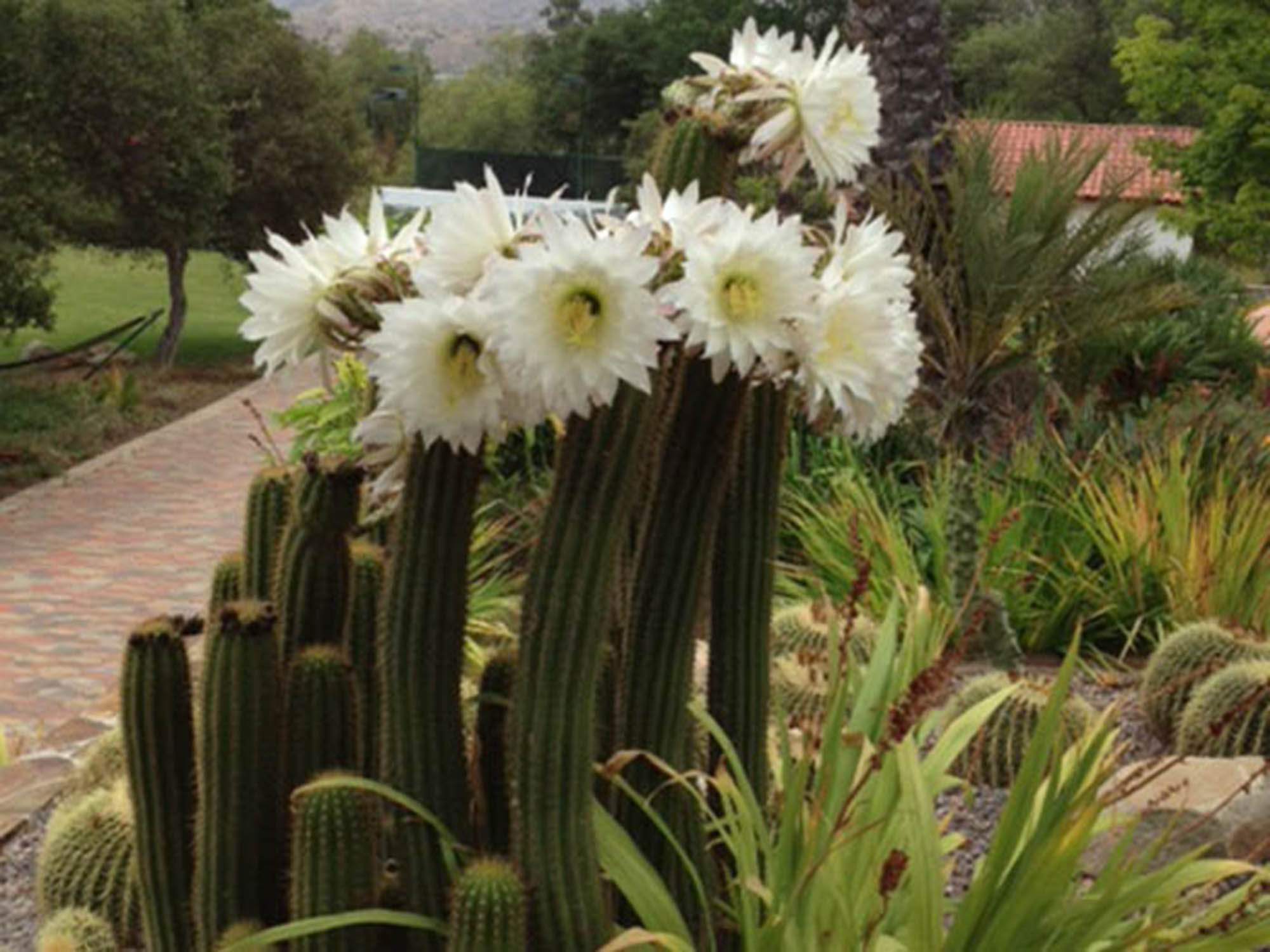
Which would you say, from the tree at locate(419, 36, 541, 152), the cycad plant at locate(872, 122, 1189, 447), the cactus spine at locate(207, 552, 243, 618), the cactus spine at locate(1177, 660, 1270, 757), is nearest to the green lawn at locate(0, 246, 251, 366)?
the cycad plant at locate(872, 122, 1189, 447)

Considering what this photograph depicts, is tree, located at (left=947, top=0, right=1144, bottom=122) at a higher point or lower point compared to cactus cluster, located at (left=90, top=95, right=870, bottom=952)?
higher

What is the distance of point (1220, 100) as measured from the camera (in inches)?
1089

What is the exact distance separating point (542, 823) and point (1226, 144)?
26297 millimetres

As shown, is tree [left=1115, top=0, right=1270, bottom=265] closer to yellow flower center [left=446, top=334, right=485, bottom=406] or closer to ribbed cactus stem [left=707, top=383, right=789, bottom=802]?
ribbed cactus stem [left=707, top=383, right=789, bottom=802]

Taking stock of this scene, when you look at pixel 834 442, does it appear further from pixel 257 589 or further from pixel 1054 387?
pixel 257 589

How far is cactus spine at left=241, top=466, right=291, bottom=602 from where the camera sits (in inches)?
137

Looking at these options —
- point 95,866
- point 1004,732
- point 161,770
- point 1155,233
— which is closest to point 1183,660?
point 1004,732

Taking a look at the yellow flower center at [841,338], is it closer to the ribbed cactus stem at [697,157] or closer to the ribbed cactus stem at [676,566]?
the ribbed cactus stem at [676,566]

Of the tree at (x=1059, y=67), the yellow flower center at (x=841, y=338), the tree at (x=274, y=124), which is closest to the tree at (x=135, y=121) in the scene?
the tree at (x=274, y=124)

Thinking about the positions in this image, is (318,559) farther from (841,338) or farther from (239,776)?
(841,338)

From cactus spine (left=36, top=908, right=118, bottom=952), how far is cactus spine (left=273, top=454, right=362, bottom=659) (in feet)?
4.01

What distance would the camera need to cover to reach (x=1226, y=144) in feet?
89.2

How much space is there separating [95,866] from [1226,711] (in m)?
3.21

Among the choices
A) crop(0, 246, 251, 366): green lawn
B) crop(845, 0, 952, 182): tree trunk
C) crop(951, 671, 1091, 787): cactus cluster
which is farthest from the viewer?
crop(0, 246, 251, 366): green lawn
